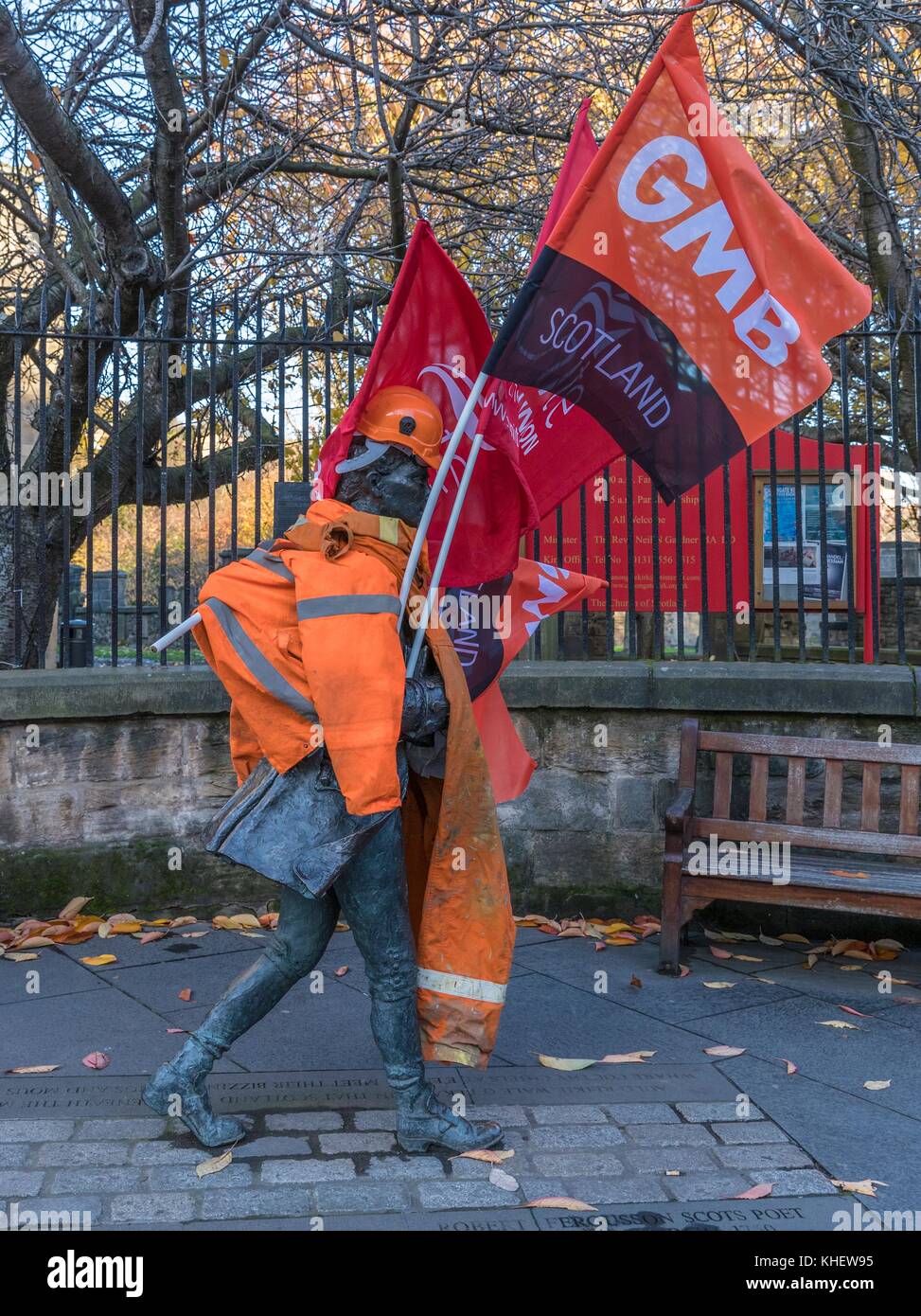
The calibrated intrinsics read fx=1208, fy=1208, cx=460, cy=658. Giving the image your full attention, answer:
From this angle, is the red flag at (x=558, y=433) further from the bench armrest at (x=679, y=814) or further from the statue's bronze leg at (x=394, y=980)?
the bench armrest at (x=679, y=814)

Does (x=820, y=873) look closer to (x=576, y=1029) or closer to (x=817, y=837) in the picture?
(x=817, y=837)

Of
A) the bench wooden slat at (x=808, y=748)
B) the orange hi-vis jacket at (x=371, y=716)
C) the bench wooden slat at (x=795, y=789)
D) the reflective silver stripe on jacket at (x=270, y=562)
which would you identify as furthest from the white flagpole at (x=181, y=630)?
the bench wooden slat at (x=795, y=789)

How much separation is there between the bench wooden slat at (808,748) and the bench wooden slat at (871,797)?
79 mm

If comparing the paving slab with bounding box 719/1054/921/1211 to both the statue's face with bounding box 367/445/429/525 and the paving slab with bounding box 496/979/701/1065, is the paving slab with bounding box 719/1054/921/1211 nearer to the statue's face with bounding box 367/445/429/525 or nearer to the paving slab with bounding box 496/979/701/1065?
the paving slab with bounding box 496/979/701/1065

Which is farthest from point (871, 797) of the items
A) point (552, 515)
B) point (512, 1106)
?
point (512, 1106)

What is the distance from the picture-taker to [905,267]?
8.63 m

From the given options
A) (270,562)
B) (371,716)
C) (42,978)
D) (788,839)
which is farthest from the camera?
(788,839)

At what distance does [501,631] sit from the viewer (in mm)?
3896

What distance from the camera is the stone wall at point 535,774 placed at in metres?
5.50

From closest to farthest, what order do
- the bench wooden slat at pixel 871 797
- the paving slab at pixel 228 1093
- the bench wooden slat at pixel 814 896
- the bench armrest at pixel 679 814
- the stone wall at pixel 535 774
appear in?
1. the paving slab at pixel 228 1093
2. the bench wooden slat at pixel 814 896
3. the bench armrest at pixel 679 814
4. the bench wooden slat at pixel 871 797
5. the stone wall at pixel 535 774

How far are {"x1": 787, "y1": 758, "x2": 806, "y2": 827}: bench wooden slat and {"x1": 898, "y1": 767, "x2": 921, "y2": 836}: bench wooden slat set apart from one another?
16.7 inches

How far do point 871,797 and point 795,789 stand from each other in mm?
323

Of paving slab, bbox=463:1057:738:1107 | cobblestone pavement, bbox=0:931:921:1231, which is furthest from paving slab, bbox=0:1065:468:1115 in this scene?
paving slab, bbox=463:1057:738:1107
